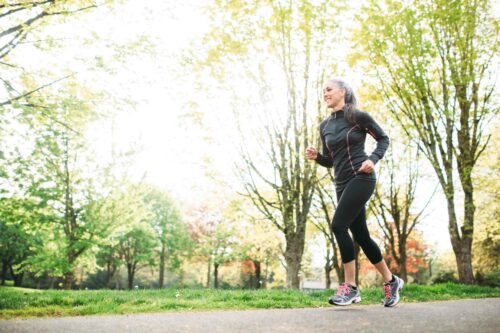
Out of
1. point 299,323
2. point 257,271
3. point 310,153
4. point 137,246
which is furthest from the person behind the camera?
point 257,271

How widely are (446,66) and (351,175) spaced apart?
9322 millimetres

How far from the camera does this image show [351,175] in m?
3.83

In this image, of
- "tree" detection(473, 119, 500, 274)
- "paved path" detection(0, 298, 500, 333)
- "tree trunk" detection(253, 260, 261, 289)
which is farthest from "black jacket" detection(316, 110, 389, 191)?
"tree trunk" detection(253, 260, 261, 289)

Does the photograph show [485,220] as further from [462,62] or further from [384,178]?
[462,62]

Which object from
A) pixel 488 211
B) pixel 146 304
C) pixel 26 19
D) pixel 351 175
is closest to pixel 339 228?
pixel 351 175

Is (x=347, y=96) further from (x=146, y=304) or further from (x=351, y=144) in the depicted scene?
(x=146, y=304)

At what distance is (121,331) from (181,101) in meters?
8.89

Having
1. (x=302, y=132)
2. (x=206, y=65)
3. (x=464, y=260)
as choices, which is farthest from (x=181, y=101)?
(x=464, y=260)

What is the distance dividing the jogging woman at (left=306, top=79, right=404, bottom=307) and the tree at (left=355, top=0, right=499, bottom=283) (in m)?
7.41

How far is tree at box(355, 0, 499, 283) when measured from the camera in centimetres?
1030

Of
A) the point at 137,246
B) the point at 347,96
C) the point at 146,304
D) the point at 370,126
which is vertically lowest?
the point at 137,246

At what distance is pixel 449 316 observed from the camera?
10.9 ft

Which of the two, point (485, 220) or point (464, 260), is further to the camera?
point (485, 220)

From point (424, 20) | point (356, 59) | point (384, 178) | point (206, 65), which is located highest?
point (424, 20)
